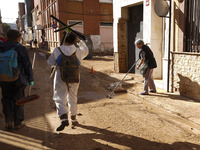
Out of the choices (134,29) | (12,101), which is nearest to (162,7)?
(134,29)

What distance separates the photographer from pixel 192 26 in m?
6.05

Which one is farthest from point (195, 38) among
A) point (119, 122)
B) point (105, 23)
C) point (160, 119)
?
point (105, 23)

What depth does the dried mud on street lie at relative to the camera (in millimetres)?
3463

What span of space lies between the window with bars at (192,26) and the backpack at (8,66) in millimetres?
4784

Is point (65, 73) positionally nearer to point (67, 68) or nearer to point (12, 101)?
point (67, 68)

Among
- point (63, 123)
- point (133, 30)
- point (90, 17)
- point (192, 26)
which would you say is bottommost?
point (63, 123)

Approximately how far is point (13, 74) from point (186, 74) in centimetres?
473

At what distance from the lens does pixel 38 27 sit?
36.1 metres

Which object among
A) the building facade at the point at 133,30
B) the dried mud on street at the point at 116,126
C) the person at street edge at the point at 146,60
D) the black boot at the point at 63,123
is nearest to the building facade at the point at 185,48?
the dried mud on street at the point at 116,126

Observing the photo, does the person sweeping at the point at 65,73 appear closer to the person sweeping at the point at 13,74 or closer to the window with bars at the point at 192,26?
the person sweeping at the point at 13,74

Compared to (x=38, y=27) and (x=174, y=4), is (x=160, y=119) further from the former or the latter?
(x=38, y=27)

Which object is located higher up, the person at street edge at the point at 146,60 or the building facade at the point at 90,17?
the building facade at the point at 90,17

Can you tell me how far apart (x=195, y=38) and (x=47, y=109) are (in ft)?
15.3

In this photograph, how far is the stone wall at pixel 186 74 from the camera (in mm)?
5703
